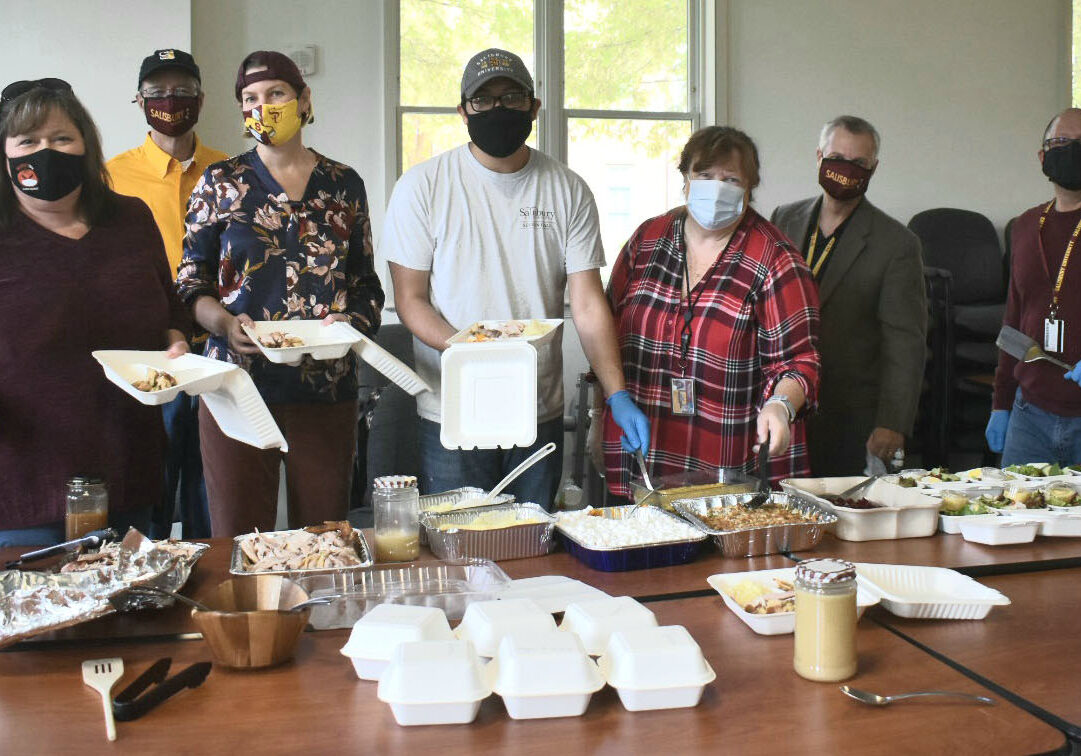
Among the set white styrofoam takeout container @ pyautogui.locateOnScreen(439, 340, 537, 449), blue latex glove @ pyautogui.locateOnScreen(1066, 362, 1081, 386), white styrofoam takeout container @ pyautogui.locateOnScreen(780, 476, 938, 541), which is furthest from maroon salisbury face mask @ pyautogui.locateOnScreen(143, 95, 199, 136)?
blue latex glove @ pyautogui.locateOnScreen(1066, 362, 1081, 386)

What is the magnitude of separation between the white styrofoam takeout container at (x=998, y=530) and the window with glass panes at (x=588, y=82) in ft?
12.4

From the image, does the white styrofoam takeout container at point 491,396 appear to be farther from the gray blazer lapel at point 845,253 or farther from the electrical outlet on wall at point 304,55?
the electrical outlet on wall at point 304,55

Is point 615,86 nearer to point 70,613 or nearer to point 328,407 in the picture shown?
point 328,407

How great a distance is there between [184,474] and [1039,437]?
293cm

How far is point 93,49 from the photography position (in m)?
4.61

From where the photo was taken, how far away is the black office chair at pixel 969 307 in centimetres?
560

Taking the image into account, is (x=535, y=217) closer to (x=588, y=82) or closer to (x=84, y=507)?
(x=84, y=507)

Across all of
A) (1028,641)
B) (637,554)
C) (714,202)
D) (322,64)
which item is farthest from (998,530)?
(322,64)

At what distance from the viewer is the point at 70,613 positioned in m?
1.56

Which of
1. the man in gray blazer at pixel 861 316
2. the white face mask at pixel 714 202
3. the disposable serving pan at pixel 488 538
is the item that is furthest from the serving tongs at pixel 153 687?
the man in gray blazer at pixel 861 316

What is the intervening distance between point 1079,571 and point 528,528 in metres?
1.12

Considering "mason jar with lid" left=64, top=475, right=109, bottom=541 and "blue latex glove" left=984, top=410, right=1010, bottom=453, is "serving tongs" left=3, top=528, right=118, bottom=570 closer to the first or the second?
"mason jar with lid" left=64, top=475, right=109, bottom=541

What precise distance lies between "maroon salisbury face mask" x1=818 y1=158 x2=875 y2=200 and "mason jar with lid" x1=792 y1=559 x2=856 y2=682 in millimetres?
2023

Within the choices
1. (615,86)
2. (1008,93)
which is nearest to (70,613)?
(615,86)
